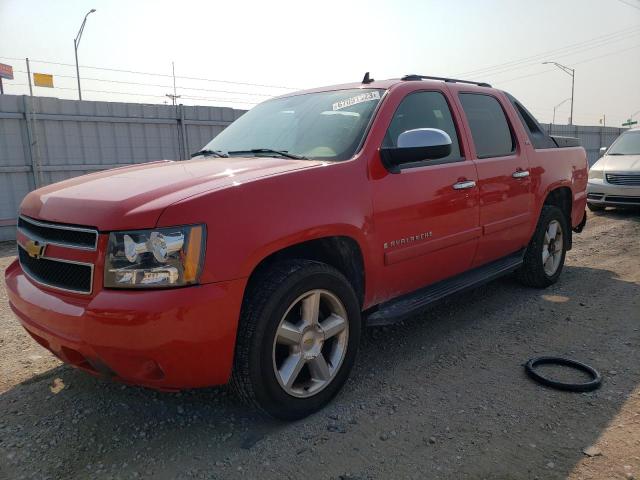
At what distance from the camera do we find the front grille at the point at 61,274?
2.26m

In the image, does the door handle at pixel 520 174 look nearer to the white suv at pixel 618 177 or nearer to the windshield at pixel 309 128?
the windshield at pixel 309 128

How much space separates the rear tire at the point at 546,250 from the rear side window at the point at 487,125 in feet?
3.06

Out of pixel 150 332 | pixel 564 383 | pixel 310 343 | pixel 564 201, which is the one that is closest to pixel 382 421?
pixel 310 343

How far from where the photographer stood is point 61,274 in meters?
2.39

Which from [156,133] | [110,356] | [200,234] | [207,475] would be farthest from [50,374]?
[156,133]

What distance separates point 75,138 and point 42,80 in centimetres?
536

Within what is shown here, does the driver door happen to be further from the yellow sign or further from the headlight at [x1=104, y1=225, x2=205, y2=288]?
the yellow sign

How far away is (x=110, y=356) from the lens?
2195 millimetres

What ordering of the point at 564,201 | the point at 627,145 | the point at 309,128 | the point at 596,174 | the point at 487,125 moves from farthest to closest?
the point at 627,145, the point at 596,174, the point at 564,201, the point at 487,125, the point at 309,128

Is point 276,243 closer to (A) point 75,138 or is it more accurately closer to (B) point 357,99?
(B) point 357,99

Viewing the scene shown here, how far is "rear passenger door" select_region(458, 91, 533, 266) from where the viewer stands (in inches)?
154

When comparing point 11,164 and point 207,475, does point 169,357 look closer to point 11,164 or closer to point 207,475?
point 207,475

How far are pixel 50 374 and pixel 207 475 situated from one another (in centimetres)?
159

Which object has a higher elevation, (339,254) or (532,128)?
(532,128)
